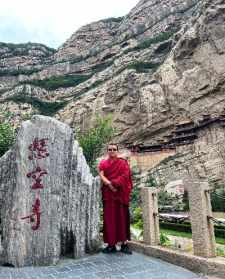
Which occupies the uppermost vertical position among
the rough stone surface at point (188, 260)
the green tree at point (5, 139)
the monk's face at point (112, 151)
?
the green tree at point (5, 139)

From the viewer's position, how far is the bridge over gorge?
14.8 ft

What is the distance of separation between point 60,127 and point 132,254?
7.11 ft

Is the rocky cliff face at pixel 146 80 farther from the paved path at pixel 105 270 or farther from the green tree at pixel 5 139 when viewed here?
the paved path at pixel 105 270

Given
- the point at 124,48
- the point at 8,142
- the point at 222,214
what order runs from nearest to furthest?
the point at 8,142 < the point at 222,214 < the point at 124,48

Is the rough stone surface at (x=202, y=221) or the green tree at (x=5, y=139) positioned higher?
the green tree at (x=5, y=139)

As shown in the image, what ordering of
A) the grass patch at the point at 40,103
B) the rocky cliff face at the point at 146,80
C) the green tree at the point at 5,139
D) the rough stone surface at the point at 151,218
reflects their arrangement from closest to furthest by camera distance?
1. the rough stone surface at the point at 151,218
2. the green tree at the point at 5,139
3. the rocky cliff face at the point at 146,80
4. the grass patch at the point at 40,103

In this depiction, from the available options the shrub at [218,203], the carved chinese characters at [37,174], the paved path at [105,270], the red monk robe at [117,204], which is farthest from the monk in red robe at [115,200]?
the shrub at [218,203]

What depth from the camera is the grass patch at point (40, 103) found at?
41.5 meters

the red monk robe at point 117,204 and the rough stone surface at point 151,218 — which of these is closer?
the red monk robe at point 117,204

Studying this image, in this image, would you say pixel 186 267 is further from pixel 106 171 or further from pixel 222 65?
pixel 222 65

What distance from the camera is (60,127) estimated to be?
5.51m

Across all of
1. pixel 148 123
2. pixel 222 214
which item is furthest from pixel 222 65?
pixel 222 214

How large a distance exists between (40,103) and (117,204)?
3938 cm

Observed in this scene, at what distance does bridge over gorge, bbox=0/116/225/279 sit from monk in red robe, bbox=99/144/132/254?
0.57 ft
